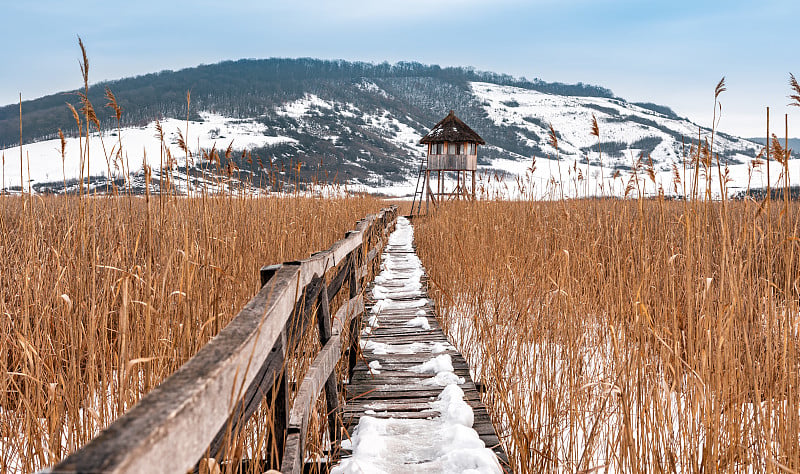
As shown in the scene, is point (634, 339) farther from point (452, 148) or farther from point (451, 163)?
point (452, 148)

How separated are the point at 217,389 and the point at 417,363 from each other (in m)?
2.77

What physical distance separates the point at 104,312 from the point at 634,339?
2.67 meters

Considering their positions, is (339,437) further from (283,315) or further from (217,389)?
(217,389)

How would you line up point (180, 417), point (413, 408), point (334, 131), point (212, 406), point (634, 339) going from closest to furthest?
point (180, 417)
point (212, 406)
point (634, 339)
point (413, 408)
point (334, 131)

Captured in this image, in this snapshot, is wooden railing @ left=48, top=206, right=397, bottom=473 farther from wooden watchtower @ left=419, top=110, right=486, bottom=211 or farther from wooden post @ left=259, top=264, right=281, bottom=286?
wooden watchtower @ left=419, top=110, right=486, bottom=211

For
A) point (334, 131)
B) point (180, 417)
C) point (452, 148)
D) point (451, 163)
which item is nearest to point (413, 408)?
point (180, 417)

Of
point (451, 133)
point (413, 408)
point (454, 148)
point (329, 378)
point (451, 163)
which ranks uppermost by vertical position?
point (451, 133)

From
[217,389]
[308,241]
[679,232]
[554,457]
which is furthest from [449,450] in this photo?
[679,232]

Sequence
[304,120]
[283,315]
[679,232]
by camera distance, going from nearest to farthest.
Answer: [283,315] → [679,232] → [304,120]

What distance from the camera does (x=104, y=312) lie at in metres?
2.56

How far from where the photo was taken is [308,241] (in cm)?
488

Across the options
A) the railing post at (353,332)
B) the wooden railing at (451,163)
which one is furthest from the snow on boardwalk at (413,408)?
the wooden railing at (451,163)

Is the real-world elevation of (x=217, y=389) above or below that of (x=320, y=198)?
below

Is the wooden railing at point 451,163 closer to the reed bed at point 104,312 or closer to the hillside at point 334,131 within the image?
the reed bed at point 104,312
